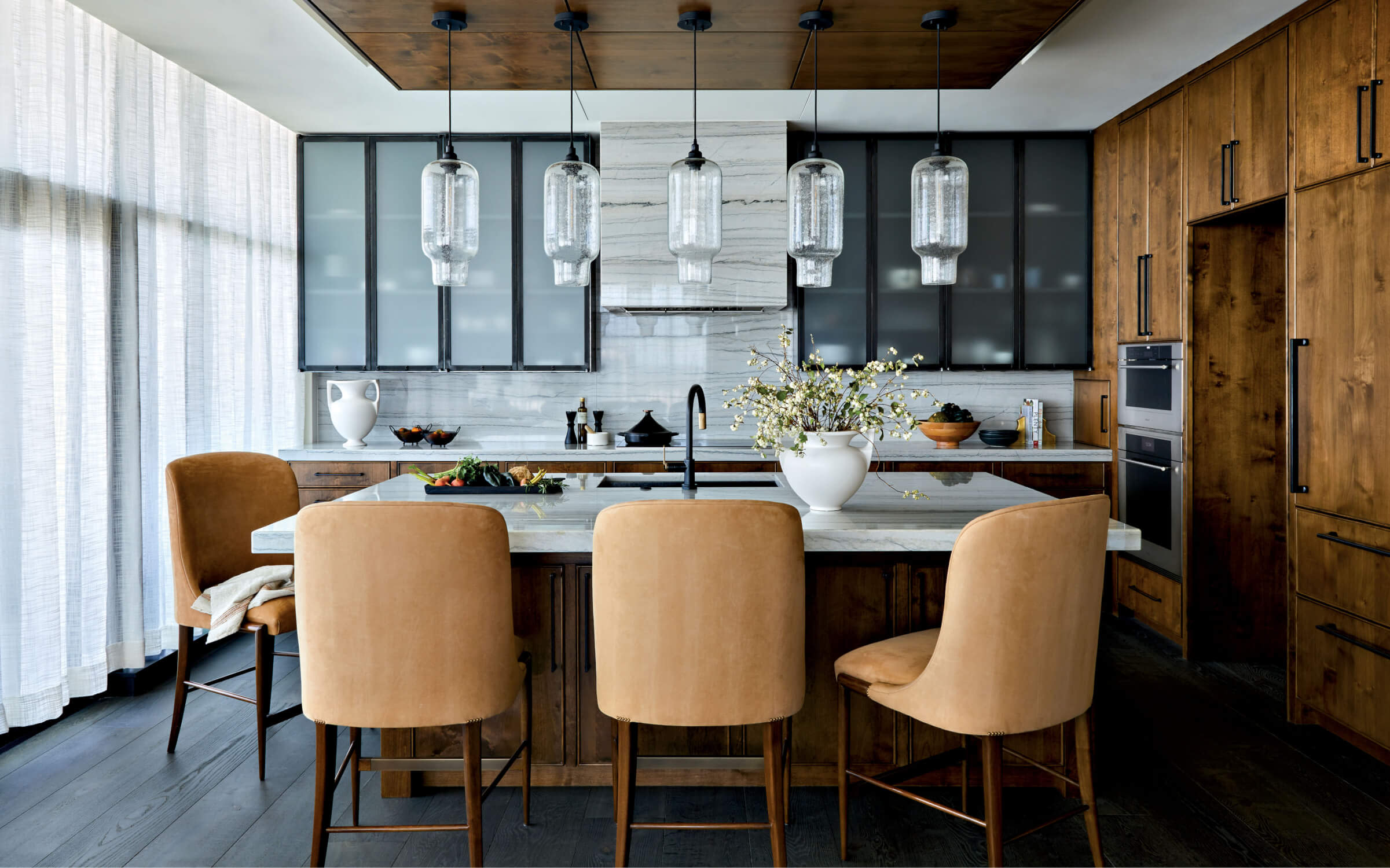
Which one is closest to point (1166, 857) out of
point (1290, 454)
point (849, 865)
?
point (849, 865)

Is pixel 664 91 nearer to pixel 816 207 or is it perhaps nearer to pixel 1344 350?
pixel 816 207

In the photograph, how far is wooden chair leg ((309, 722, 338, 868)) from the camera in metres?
1.99

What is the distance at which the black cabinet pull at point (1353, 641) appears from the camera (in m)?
2.71

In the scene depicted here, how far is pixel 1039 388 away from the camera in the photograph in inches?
201

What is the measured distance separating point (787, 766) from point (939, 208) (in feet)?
5.04

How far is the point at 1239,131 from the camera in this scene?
3.49m

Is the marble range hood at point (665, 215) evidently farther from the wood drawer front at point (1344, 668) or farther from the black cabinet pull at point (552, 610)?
the wood drawer front at point (1344, 668)

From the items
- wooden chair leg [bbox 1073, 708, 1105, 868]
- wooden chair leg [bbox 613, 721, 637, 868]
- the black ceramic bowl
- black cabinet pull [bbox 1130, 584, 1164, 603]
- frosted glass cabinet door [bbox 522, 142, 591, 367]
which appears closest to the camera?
wooden chair leg [bbox 613, 721, 637, 868]

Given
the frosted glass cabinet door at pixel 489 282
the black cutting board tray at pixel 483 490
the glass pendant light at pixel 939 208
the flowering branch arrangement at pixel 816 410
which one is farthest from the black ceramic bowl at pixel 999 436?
the black cutting board tray at pixel 483 490

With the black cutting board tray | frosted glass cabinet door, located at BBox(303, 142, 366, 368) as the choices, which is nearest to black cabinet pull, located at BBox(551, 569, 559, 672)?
the black cutting board tray

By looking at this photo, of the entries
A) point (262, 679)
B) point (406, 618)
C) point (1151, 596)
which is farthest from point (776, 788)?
point (1151, 596)

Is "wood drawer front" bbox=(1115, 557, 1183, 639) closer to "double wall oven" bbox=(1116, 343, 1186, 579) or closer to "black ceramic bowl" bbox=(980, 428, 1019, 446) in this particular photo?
"double wall oven" bbox=(1116, 343, 1186, 579)

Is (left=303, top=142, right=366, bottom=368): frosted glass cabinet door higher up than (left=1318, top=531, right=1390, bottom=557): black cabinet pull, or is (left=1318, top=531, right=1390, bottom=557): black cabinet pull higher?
(left=303, top=142, right=366, bottom=368): frosted glass cabinet door

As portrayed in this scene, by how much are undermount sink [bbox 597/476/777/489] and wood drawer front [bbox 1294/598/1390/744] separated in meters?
1.92
